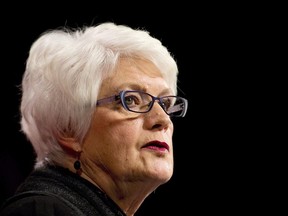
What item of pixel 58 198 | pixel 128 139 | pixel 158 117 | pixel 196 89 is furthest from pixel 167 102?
pixel 196 89

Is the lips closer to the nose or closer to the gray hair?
the nose

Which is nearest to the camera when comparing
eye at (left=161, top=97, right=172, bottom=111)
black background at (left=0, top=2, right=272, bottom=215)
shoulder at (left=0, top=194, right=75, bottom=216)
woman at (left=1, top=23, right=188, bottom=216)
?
shoulder at (left=0, top=194, right=75, bottom=216)

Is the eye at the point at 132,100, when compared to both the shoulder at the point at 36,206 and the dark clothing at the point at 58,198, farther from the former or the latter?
the shoulder at the point at 36,206

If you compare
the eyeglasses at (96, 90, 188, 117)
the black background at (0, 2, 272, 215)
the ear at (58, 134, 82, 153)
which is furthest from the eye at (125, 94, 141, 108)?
the black background at (0, 2, 272, 215)

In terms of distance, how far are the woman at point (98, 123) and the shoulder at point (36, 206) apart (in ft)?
0.44

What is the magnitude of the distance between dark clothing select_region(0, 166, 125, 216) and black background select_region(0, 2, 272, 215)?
58.7 inches

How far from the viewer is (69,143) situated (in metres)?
1.73

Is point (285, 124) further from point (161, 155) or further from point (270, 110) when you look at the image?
point (161, 155)

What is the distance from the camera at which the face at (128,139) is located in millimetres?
1681

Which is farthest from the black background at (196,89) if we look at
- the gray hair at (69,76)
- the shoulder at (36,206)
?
the shoulder at (36,206)

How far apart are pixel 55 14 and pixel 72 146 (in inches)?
62.9

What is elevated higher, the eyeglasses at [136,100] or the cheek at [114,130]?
the eyeglasses at [136,100]

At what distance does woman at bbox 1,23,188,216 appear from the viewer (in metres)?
1.68

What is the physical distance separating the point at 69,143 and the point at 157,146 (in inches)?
12.6
